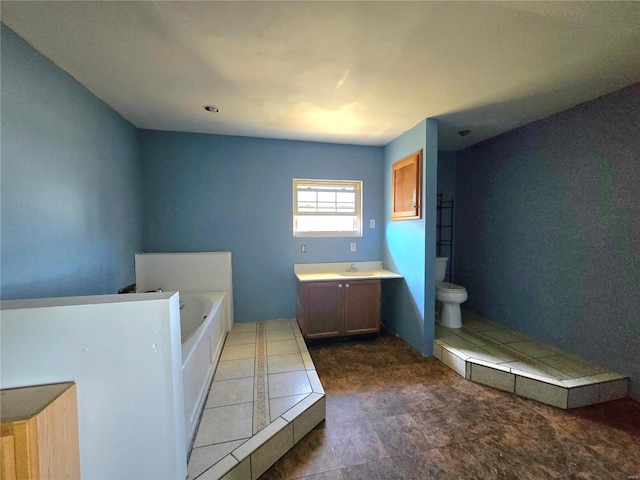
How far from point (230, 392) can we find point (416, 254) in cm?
198

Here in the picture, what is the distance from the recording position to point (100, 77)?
66.2 inches

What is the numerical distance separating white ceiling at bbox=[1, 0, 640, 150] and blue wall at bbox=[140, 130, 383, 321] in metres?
0.57

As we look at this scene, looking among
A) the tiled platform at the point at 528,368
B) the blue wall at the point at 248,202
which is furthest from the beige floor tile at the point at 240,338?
the tiled platform at the point at 528,368

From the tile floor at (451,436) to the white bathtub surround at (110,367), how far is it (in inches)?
23.9

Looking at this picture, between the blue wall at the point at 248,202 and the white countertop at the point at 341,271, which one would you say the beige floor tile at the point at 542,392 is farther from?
the blue wall at the point at 248,202

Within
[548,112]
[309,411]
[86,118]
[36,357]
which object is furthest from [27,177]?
[548,112]

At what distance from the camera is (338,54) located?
1.44 meters

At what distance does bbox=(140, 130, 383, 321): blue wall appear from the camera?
2.75 metres

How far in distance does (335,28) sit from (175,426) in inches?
77.7

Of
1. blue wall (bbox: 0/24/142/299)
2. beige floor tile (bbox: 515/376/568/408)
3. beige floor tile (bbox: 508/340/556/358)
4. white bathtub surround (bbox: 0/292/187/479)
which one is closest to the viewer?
white bathtub surround (bbox: 0/292/187/479)

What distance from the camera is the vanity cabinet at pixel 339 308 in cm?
261

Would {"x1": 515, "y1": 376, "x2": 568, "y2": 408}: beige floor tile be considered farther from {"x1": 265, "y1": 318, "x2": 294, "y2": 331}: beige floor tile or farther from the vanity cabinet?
{"x1": 265, "y1": 318, "x2": 294, "y2": 331}: beige floor tile

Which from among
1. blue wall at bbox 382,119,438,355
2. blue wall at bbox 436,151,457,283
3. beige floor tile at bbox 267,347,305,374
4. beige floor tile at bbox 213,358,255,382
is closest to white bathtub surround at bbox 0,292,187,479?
beige floor tile at bbox 213,358,255,382

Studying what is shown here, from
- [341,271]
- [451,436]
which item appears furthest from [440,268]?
[451,436]
